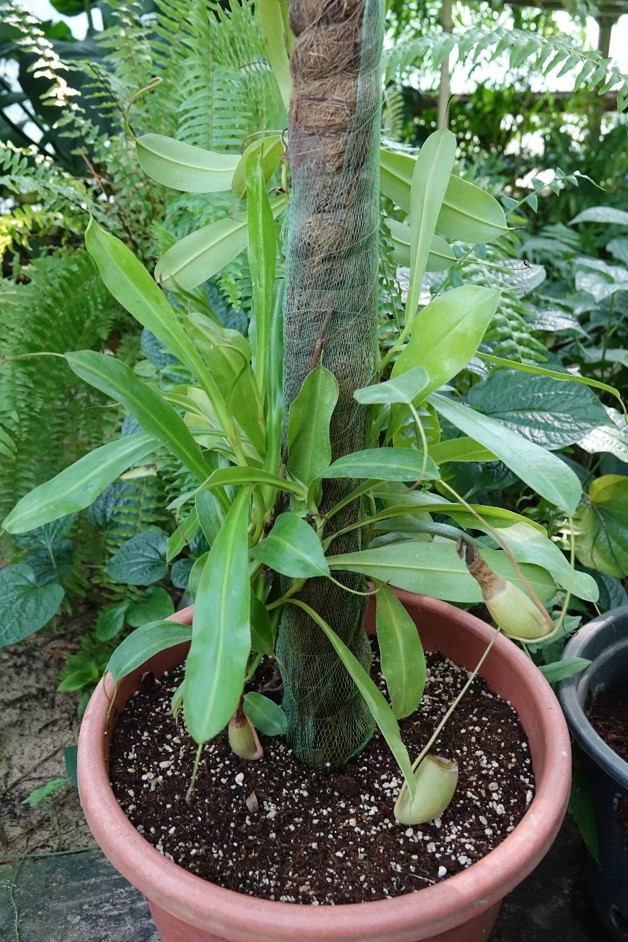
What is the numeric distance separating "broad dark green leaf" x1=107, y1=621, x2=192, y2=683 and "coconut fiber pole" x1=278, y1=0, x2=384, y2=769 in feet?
0.38

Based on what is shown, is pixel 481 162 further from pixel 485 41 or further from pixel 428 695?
pixel 428 695

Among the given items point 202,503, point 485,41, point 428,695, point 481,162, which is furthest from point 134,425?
point 481,162

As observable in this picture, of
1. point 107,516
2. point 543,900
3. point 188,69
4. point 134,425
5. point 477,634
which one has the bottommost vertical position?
point 543,900

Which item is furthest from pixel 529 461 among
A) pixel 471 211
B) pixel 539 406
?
pixel 539 406

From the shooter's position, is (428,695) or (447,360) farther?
(428,695)

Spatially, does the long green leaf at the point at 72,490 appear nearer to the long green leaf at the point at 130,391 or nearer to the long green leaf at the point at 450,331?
the long green leaf at the point at 130,391

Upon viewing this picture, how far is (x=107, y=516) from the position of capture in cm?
129

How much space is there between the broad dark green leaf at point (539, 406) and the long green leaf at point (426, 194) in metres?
0.40

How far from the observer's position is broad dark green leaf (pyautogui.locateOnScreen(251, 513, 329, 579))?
0.57m

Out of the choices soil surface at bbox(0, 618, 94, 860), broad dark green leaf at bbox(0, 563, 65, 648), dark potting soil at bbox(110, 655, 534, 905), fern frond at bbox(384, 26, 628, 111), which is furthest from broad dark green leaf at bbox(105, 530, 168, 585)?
fern frond at bbox(384, 26, 628, 111)

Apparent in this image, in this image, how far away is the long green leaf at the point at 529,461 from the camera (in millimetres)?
524

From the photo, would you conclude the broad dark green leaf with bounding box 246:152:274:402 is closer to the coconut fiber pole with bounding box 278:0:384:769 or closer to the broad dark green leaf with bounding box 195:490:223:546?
the coconut fiber pole with bounding box 278:0:384:769

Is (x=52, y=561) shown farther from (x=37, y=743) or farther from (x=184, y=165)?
(x=184, y=165)

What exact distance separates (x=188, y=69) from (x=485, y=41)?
0.50 m
